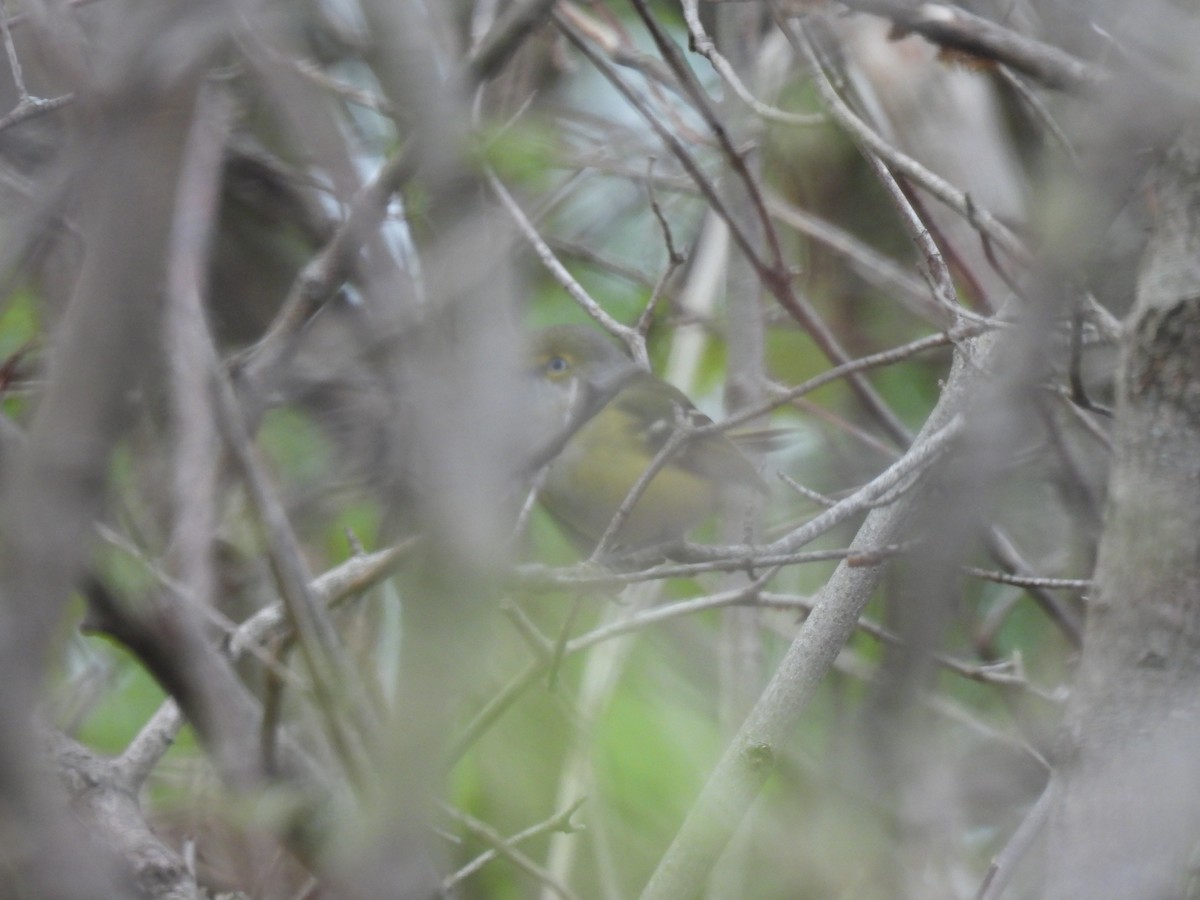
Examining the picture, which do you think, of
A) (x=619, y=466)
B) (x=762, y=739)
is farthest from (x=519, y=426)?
(x=619, y=466)

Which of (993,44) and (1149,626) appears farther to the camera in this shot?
(993,44)

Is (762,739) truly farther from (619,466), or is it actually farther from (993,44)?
(619,466)

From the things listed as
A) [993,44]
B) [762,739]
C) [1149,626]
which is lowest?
[762,739]

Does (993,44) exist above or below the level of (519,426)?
above

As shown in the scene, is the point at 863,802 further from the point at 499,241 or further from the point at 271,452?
the point at 271,452

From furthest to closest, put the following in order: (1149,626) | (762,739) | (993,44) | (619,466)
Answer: (619,466) → (762,739) → (993,44) → (1149,626)

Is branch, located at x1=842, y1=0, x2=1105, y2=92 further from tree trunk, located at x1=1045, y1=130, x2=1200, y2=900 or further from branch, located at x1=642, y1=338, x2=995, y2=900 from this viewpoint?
branch, located at x1=642, y1=338, x2=995, y2=900

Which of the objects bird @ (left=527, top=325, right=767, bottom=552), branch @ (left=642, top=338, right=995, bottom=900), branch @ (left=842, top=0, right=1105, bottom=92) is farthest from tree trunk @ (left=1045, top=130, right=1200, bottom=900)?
bird @ (left=527, top=325, right=767, bottom=552)

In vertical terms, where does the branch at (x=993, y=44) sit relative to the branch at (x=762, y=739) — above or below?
above

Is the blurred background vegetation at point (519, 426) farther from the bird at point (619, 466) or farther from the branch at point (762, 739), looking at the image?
the bird at point (619, 466)

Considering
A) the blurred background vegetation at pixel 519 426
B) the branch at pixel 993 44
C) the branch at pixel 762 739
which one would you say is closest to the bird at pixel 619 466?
the blurred background vegetation at pixel 519 426

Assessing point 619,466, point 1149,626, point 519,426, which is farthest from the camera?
point 619,466

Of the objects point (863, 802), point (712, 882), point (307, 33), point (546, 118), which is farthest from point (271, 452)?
point (863, 802)

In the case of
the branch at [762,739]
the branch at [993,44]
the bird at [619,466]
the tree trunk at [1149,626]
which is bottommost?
the bird at [619,466]
